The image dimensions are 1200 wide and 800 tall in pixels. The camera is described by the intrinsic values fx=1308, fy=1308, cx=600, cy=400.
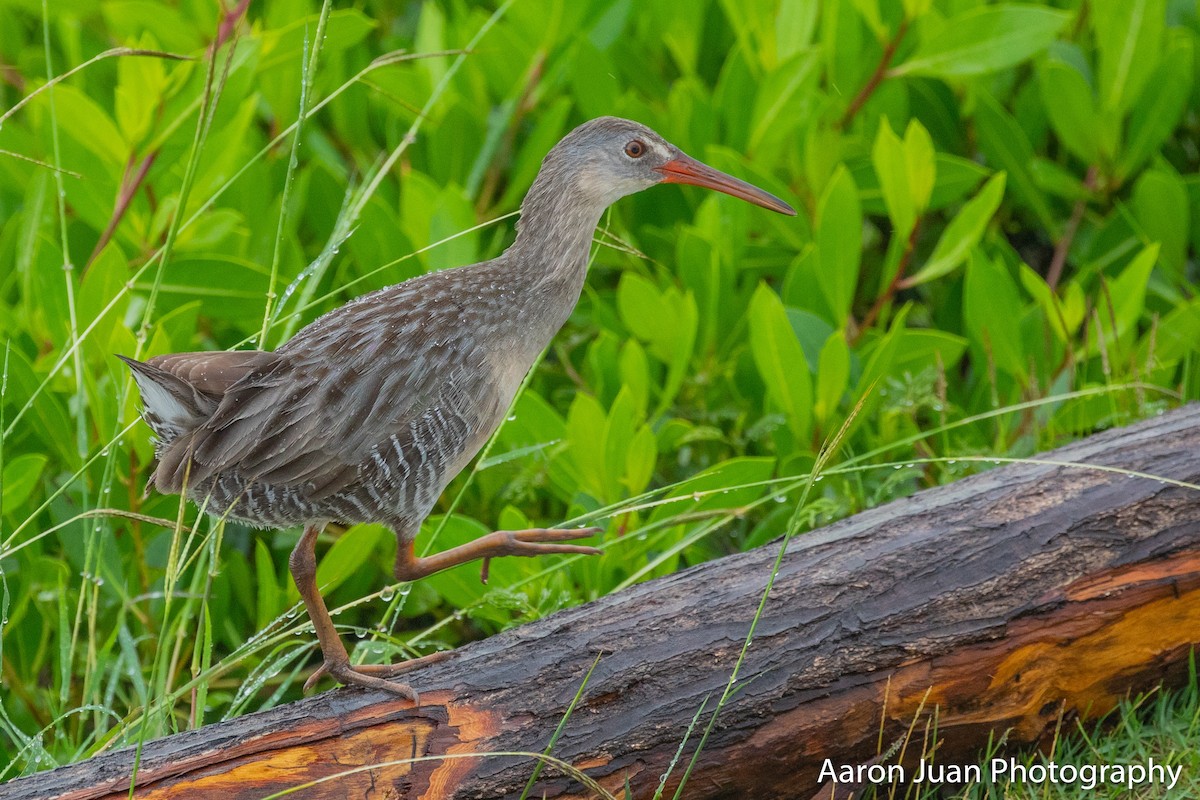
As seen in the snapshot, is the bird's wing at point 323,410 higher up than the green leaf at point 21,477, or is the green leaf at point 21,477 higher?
the bird's wing at point 323,410

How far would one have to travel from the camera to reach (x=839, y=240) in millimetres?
4207

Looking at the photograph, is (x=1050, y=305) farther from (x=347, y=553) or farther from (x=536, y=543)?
(x=347, y=553)

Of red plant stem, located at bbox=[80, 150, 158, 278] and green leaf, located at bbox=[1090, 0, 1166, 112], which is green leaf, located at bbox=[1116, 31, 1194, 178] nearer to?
green leaf, located at bbox=[1090, 0, 1166, 112]

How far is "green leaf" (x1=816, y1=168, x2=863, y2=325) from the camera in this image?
13.6ft

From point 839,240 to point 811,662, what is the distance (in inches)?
67.8

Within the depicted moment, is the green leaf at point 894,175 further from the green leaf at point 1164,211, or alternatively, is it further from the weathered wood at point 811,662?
the weathered wood at point 811,662

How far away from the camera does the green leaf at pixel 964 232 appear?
4353mm

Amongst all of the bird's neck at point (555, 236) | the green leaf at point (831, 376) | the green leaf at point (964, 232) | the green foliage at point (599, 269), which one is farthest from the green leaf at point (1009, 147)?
the bird's neck at point (555, 236)

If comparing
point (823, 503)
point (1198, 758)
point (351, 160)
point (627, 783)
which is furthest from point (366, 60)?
point (1198, 758)

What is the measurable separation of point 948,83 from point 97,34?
3495 mm

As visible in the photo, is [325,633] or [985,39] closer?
[325,633]

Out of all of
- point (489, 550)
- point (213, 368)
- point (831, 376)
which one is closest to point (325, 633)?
point (489, 550)

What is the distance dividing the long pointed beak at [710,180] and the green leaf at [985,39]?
161cm

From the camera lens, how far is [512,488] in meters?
4.20
